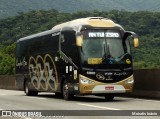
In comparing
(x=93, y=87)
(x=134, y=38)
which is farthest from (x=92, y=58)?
(x=134, y=38)

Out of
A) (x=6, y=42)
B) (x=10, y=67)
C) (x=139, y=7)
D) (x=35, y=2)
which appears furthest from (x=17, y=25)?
(x=139, y=7)

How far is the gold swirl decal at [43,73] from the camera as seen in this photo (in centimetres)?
2167

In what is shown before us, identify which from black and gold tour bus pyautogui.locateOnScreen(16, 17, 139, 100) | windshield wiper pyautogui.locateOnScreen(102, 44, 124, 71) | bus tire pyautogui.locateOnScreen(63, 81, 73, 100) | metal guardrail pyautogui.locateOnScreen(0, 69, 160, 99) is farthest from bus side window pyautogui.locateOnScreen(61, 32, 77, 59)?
metal guardrail pyautogui.locateOnScreen(0, 69, 160, 99)

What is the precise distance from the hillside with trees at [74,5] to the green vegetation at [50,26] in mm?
50118

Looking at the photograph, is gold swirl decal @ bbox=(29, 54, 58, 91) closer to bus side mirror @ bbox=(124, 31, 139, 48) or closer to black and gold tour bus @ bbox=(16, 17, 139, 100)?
black and gold tour bus @ bbox=(16, 17, 139, 100)

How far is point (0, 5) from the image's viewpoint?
158m

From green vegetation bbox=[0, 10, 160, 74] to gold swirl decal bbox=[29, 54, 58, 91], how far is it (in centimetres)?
4861

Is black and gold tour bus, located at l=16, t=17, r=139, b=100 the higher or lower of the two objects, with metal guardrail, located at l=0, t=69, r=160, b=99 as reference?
higher

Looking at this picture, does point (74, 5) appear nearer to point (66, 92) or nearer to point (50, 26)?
point (50, 26)

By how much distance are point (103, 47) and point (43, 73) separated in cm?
524

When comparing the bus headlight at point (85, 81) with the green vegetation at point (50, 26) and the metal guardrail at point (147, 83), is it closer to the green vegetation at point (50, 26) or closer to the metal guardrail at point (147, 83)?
the metal guardrail at point (147, 83)

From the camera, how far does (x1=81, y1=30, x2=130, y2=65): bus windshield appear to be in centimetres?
1861

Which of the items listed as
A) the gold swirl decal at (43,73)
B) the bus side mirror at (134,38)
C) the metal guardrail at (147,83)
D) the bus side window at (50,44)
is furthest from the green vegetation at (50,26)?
the bus side mirror at (134,38)

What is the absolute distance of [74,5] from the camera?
177 metres
